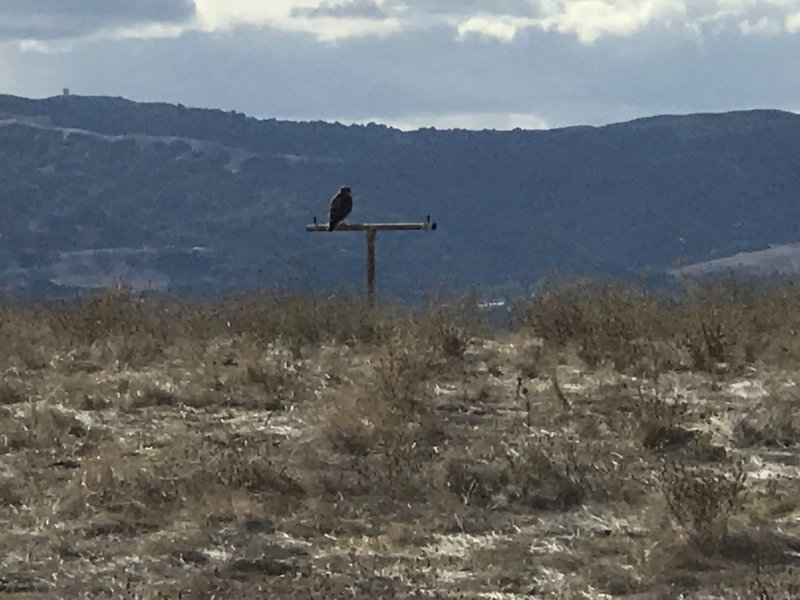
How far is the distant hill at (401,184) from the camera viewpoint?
156375 mm

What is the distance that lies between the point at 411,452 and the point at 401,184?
157 m

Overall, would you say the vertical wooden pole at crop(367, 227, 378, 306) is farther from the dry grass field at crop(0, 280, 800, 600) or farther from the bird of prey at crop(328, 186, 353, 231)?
the dry grass field at crop(0, 280, 800, 600)

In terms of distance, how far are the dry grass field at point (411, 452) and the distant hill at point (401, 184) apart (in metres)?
132

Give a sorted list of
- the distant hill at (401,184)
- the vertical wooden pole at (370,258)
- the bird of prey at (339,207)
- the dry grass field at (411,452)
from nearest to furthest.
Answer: the dry grass field at (411,452) → the vertical wooden pole at (370,258) → the bird of prey at (339,207) → the distant hill at (401,184)

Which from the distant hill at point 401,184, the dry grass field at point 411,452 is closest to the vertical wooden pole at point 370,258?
the dry grass field at point 411,452

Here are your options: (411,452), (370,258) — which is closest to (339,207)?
(370,258)

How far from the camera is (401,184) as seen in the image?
165m

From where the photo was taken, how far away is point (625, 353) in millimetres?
12438

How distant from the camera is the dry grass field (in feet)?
20.6

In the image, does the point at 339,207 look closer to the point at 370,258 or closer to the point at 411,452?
the point at 370,258

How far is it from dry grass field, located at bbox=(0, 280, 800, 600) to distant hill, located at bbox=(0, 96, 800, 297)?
434 ft

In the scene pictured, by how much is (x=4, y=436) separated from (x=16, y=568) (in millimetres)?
3070

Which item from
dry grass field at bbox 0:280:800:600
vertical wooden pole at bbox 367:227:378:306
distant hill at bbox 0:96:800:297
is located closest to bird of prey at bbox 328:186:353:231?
vertical wooden pole at bbox 367:227:378:306

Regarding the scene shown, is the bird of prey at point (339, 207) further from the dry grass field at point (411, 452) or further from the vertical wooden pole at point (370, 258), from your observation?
the dry grass field at point (411, 452)
